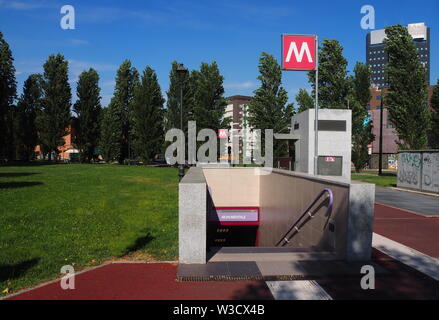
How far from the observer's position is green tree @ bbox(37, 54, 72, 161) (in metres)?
47.7

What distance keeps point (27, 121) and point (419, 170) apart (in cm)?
5845

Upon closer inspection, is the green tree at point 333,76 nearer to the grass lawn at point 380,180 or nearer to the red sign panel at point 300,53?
the grass lawn at point 380,180

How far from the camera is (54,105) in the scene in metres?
47.7

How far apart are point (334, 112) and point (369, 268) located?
61.6 ft

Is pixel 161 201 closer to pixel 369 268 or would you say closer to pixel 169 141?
pixel 369 268

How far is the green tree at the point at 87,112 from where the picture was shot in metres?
49.0

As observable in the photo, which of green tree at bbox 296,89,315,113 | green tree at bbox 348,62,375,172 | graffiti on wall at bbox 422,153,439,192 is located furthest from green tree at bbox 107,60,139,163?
graffiti on wall at bbox 422,153,439,192

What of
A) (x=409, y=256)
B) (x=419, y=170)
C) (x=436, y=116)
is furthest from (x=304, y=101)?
(x=409, y=256)

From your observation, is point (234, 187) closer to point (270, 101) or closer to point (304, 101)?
point (270, 101)

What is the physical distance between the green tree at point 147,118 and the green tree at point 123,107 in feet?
21.4

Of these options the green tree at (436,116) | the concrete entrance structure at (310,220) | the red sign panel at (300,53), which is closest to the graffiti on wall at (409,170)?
the red sign panel at (300,53)

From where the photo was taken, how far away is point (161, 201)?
1502cm
